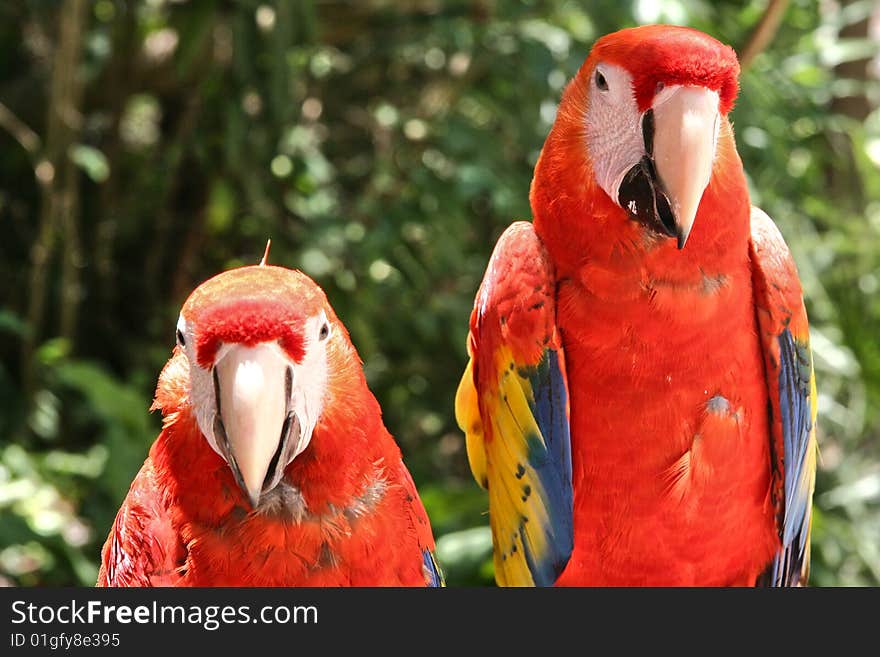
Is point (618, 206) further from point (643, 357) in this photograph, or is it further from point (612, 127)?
point (643, 357)

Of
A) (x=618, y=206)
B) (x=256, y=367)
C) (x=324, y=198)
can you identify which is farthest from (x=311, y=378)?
(x=324, y=198)

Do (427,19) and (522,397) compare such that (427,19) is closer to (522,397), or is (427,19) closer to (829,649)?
(522,397)

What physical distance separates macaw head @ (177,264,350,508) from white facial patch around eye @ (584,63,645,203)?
0.80 ft

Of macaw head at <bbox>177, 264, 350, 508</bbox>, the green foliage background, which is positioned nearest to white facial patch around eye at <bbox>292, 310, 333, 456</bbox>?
macaw head at <bbox>177, 264, 350, 508</bbox>

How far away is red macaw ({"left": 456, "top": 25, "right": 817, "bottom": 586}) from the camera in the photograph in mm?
705

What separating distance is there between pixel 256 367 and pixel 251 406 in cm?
3

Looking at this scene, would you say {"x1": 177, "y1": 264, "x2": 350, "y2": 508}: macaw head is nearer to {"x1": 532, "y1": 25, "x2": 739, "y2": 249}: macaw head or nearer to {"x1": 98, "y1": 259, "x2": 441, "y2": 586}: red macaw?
{"x1": 98, "y1": 259, "x2": 441, "y2": 586}: red macaw

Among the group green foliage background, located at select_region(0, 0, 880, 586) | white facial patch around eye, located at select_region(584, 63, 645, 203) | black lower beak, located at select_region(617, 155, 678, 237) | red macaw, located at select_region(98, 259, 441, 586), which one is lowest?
red macaw, located at select_region(98, 259, 441, 586)

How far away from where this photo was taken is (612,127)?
0.72 metres

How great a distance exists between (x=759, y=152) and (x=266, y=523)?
3.77ft

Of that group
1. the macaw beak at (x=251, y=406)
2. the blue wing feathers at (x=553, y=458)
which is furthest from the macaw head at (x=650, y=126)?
the macaw beak at (x=251, y=406)

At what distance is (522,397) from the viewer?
0.88 meters

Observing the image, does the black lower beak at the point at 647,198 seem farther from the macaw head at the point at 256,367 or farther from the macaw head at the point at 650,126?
the macaw head at the point at 256,367

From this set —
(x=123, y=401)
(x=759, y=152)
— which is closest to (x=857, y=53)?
(x=759, y=152)
